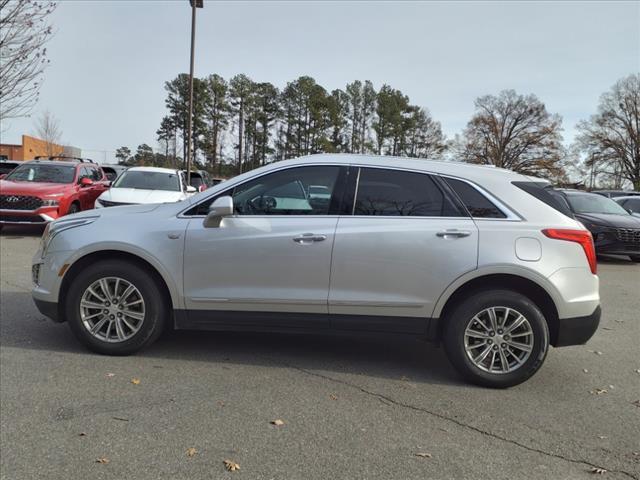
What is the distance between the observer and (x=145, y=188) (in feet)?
42.8

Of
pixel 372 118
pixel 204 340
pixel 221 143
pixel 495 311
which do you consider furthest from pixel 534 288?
pixel 372 118

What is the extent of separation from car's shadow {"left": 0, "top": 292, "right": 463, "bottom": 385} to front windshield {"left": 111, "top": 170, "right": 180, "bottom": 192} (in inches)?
314

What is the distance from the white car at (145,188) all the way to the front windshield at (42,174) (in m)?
1.55

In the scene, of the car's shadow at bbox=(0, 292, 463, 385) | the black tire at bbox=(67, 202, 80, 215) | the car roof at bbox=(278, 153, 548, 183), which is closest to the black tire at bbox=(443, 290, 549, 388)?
the car's shadow at bbox=(0, 292, 463, 385)

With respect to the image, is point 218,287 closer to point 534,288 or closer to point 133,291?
point 133,291

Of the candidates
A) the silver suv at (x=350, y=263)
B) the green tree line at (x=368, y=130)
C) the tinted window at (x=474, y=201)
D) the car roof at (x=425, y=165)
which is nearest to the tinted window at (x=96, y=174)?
the silver suv at (x=350, y=263)

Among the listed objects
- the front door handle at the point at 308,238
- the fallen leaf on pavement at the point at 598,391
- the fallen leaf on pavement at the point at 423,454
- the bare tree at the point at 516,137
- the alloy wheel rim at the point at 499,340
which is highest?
the bare tree at the point at 516,137

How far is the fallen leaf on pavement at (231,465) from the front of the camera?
9.30 feet

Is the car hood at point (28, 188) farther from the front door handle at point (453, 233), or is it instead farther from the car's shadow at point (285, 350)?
the front door handle at point (453, 233)

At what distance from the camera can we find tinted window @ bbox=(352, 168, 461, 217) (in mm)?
4195

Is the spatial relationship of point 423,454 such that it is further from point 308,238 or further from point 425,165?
point 425,165

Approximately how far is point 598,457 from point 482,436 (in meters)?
0.66

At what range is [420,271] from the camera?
161 inches

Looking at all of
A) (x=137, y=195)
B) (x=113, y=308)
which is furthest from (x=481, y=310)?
(x=137, y=195)
